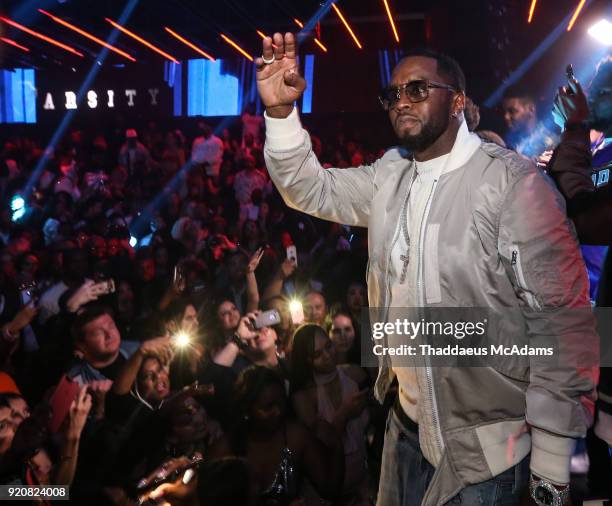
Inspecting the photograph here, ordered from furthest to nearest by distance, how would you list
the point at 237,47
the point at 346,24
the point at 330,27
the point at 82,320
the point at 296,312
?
the point at 237,47, the point at 330,27, the point at 346,24, the point at 296,312, the point at 82,320

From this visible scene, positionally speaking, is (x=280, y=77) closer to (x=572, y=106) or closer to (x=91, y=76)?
(x=572, y=106)

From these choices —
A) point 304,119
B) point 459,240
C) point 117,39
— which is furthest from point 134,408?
point 117,39

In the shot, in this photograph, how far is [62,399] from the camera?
367cm

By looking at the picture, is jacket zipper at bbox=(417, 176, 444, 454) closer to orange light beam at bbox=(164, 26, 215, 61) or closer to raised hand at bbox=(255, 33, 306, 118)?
raised hand at bbox=(255, 33, 306, 118)

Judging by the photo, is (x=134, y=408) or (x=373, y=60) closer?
(x=134, y=408)

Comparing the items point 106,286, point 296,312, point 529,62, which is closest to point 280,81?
point 296,312

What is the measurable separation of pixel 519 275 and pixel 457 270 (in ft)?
0.53

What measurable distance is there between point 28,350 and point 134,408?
132 centimetres

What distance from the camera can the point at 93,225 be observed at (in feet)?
23.8

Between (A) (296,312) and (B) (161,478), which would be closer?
(B) (161,478)

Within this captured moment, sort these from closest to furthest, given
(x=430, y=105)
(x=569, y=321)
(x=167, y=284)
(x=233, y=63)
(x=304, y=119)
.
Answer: (x=569, y=321) → (x=430, y=105) → (x=167, y=284) → (x=304, y=119) → (x=233, y=63)

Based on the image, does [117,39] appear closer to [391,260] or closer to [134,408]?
[134,408]

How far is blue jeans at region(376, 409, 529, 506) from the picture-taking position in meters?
1.55

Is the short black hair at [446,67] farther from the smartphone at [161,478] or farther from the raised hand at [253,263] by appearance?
the raised hand at [253,263]
